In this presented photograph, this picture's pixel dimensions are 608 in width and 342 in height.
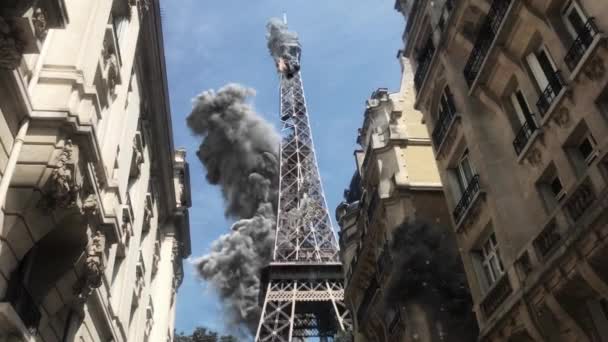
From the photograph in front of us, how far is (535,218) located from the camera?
45.8 feet

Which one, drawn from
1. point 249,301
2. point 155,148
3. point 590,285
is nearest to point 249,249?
point 249,301

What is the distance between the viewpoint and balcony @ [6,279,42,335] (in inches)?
439

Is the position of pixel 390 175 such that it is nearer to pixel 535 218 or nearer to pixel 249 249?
pixel 535 218

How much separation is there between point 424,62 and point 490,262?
26.6 ft

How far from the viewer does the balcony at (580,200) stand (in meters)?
11.1

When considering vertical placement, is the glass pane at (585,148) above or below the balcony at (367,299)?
below

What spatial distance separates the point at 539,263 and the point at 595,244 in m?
2.17

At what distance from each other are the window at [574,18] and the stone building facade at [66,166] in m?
10.4

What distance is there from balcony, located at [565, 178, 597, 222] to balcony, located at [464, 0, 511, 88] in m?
Answer: 5.36

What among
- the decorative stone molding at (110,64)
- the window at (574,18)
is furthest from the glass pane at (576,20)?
the decorative stone molding at (110,64)

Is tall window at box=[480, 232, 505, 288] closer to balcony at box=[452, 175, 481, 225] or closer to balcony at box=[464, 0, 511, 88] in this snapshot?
balcony at box=[452, 175, 481, 225]

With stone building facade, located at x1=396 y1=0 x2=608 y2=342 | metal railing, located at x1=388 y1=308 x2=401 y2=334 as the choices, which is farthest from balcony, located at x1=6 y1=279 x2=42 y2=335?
metal railing, located at x1=388 y1=308 x2=401 y2=334

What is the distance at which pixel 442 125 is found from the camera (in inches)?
767

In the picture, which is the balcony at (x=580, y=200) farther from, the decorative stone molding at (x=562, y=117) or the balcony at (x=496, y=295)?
the balcony at (x=496, y=295)
